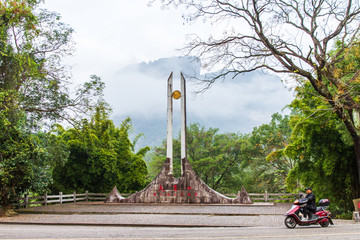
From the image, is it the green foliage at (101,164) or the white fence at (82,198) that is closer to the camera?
the white fence at (82,198)

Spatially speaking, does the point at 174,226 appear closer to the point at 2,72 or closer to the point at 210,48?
the point at 210,48

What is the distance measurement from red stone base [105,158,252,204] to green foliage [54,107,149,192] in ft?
17.3

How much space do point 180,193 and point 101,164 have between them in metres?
7.98

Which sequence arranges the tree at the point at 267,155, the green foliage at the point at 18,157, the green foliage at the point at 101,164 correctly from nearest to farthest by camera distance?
the green foliage at the point at 18,157 < the green foliage at the point at 101,164 < the tree at the point at 267,155

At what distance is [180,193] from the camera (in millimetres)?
21906

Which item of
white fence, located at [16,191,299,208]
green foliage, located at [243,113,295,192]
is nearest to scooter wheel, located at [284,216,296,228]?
white fence, located at [16,191,299,208]

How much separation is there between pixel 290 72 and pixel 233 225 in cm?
581

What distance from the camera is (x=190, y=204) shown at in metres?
21.0

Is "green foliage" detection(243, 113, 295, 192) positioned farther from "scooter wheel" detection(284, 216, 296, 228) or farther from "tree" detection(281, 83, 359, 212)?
"scooter wheel" detection(284, 216, 296, 228)

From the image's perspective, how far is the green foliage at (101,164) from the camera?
A: 26875 mm

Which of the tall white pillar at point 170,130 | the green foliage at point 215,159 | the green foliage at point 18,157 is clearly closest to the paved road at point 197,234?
the green foliage at point 18,157

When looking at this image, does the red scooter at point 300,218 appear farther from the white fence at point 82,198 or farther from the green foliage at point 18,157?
the white fence at point 82,198

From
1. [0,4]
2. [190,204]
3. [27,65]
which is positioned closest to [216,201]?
[190,204]

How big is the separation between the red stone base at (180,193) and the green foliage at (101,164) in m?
5.26
